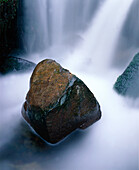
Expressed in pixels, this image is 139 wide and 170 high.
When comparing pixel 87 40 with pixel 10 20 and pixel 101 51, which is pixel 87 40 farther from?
pixel 10 20

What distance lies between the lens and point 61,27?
19.9ft

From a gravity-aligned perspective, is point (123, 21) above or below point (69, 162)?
above

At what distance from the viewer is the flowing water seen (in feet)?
10.2

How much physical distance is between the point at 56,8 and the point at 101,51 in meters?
1.77

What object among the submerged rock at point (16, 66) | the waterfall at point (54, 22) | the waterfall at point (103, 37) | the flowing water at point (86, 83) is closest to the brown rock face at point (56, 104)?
the flowing water at point (86, 83)

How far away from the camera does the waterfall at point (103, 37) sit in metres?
5.48

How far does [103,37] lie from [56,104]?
339 cm

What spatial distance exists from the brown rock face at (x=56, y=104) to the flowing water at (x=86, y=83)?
278mm

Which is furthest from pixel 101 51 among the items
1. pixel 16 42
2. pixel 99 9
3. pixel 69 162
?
pixel 69 162

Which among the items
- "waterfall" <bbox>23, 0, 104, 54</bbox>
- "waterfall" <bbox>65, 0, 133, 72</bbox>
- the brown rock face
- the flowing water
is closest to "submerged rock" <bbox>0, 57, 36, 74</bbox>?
the flowing water

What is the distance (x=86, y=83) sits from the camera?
15.5 feet

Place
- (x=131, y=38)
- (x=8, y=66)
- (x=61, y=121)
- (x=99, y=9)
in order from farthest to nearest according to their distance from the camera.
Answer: (x=99, y=9)
(x=131, y=38)
(x=8, y=66)
(x=61, y=121)

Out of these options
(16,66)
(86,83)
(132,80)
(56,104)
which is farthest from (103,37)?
(56,104)

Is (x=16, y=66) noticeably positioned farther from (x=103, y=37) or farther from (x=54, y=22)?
(x=103, y=37)
